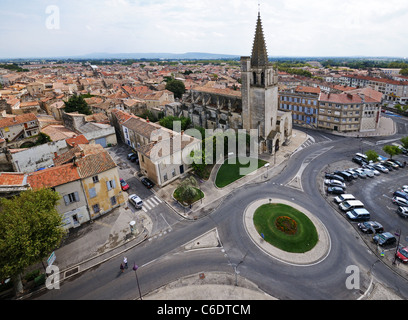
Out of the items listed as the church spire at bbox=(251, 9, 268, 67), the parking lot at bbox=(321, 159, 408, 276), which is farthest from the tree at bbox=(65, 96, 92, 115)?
the parking lot at bbox=(321, 159, 408, 276)

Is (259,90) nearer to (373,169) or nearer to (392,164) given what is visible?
(373,169)

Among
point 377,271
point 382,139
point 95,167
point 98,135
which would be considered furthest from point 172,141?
point 382,139

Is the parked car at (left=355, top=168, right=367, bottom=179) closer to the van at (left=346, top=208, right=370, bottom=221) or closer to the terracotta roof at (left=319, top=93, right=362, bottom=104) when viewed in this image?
the van at (left=346, top=208, right=370, bottom=221)

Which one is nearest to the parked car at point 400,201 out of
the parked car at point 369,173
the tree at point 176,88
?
A: the parked car at point 369,173

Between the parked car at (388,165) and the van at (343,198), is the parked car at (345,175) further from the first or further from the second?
the parked car at (388,165)

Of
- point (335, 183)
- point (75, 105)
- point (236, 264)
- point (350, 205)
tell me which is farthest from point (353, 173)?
point (75, 105)

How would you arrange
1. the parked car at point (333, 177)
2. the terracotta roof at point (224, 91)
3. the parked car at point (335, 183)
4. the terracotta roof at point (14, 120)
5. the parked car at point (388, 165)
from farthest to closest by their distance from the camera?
the terracotta roof at point (224, 91)
the terracotta roof at point (14, 120)
the parked car at point (388, 165)
the parked car at point (333, 177)
the parked car at point (335, 183)
